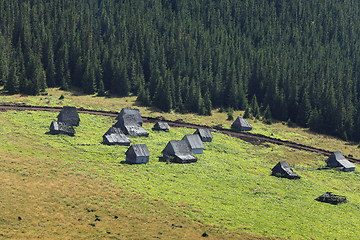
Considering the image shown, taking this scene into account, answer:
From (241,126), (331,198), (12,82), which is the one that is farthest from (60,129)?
(331,198)

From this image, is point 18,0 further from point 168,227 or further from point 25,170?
point 168,227

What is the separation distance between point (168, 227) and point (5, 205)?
1841 centimetres

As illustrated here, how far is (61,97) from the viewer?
12531 centimetres

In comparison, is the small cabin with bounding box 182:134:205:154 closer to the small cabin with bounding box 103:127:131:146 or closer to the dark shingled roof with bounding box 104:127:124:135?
the small cabin with bounding box 103:127:131:146

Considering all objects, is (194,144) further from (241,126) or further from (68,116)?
(241,126)

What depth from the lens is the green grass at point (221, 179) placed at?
5566 centimetres

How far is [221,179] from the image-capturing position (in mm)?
73250

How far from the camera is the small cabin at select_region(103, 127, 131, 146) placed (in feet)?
280

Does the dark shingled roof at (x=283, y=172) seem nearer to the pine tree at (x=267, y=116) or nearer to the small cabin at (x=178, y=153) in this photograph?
the small cabin at (x=178, y=153)

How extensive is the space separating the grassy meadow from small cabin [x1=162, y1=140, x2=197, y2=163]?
5.79ft

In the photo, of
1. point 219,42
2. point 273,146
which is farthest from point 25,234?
point 219,42

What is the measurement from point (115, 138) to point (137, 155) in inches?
533

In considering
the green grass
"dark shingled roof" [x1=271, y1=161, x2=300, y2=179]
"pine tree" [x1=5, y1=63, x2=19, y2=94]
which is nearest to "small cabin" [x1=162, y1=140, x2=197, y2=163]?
the green grass

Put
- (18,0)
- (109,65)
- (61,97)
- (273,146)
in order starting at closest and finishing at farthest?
(273,146) → (61,97) → (109,65) → (18,0)
